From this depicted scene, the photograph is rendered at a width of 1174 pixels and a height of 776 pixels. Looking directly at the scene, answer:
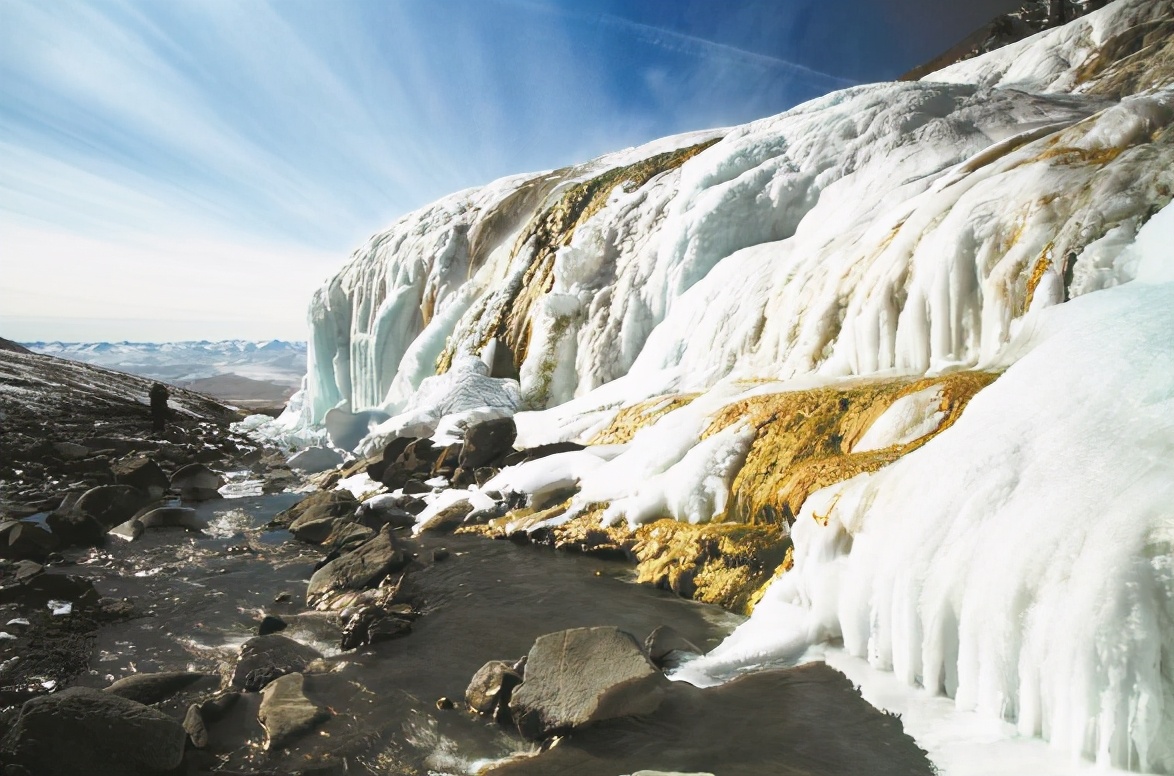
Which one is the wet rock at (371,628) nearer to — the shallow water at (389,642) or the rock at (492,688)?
the shallow water at (389,642)

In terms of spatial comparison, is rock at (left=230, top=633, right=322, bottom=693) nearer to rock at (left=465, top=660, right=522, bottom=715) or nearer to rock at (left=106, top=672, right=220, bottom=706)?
rock at (left=106, top=672, right=220, bottom=706)

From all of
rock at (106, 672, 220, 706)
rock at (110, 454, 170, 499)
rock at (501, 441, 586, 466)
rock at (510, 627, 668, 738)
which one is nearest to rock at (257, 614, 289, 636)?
rock at (106, 672, 220, 706)

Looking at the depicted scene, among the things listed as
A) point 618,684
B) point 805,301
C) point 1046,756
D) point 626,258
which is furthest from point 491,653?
point 626,258

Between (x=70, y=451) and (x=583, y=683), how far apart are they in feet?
73.4

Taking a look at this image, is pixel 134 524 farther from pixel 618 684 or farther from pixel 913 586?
pixel 913 586

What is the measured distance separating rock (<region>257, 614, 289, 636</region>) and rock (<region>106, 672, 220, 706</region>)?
1051 millimetres

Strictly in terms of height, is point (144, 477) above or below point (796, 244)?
below

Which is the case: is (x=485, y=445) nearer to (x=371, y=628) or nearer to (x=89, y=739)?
(x=371, y=628)

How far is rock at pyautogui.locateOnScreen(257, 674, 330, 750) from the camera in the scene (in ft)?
14.6

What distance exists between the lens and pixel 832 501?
17.7ft

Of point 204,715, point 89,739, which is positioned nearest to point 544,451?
point 204,715

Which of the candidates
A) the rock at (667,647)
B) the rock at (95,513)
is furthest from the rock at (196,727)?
the rock at (95,513)

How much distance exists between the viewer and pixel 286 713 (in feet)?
15.2

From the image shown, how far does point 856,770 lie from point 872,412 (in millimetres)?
3936
